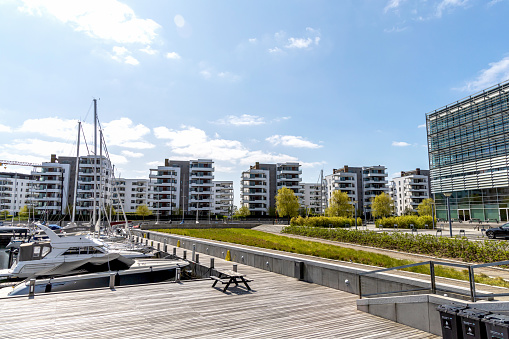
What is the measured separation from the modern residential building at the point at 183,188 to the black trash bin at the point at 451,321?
3596 inches

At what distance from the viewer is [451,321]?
606cm

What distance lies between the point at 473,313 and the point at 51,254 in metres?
24.1

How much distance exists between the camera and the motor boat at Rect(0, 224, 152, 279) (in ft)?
69.5

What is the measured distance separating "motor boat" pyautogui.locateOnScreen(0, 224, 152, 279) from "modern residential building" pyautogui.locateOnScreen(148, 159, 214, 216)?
72413 millimetres

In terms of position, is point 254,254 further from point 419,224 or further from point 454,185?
point 454,185

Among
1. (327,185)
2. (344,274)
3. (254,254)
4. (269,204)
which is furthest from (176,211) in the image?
(344,274)

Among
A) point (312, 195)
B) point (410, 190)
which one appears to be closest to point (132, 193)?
point (312, 195)

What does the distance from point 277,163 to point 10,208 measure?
98.4m

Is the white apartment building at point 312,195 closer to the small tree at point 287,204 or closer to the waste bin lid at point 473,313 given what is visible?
the small tree at point 287,204

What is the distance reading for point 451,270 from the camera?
8180 millimetres

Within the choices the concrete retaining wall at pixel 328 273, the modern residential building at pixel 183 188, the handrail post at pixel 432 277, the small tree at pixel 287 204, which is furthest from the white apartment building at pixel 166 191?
the handrail post at pixel 432 277

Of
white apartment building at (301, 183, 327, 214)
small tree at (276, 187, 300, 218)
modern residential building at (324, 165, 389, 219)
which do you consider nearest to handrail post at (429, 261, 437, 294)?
small tree at (276, 187, 300, 218)

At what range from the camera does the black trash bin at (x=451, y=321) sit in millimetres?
5932

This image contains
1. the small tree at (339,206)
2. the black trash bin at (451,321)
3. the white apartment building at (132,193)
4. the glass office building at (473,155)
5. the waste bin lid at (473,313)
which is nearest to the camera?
the waste bin lid at (473,313)
